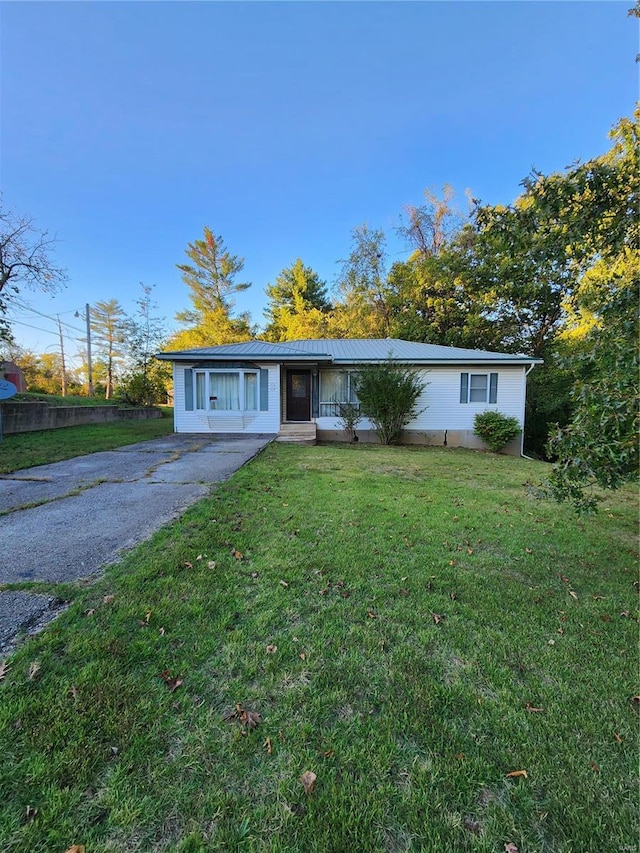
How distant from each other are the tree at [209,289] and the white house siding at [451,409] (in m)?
19.2

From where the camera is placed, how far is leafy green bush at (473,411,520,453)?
1174cm

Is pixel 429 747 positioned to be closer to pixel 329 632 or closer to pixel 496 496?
pixel 329 632

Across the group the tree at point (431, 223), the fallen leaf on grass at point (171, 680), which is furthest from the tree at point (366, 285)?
the fallen leaf on grass at point (171, 680)

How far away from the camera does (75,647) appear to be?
1.88 m

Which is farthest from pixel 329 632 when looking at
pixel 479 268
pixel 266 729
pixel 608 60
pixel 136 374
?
pixel 136 374

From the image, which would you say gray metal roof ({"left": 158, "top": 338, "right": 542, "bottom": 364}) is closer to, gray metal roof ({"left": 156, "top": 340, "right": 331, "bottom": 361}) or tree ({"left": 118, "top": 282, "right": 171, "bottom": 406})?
gray metal roof ({"left": 156, "top": 340, "right": 331, "bottom": 361})

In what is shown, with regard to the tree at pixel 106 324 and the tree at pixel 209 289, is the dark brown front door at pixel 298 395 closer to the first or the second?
the tree at pixel 209 289

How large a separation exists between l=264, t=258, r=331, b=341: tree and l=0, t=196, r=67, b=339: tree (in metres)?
17.0

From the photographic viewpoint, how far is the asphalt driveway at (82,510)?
2586 millimetres

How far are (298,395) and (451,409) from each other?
551 cm

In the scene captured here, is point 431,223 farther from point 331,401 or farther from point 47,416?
point 47,416

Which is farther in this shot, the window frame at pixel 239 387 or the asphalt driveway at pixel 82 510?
the window frame at pixel 239 387

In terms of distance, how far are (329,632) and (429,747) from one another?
814 millimetres

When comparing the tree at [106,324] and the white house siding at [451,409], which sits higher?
the tree at [106,324]
